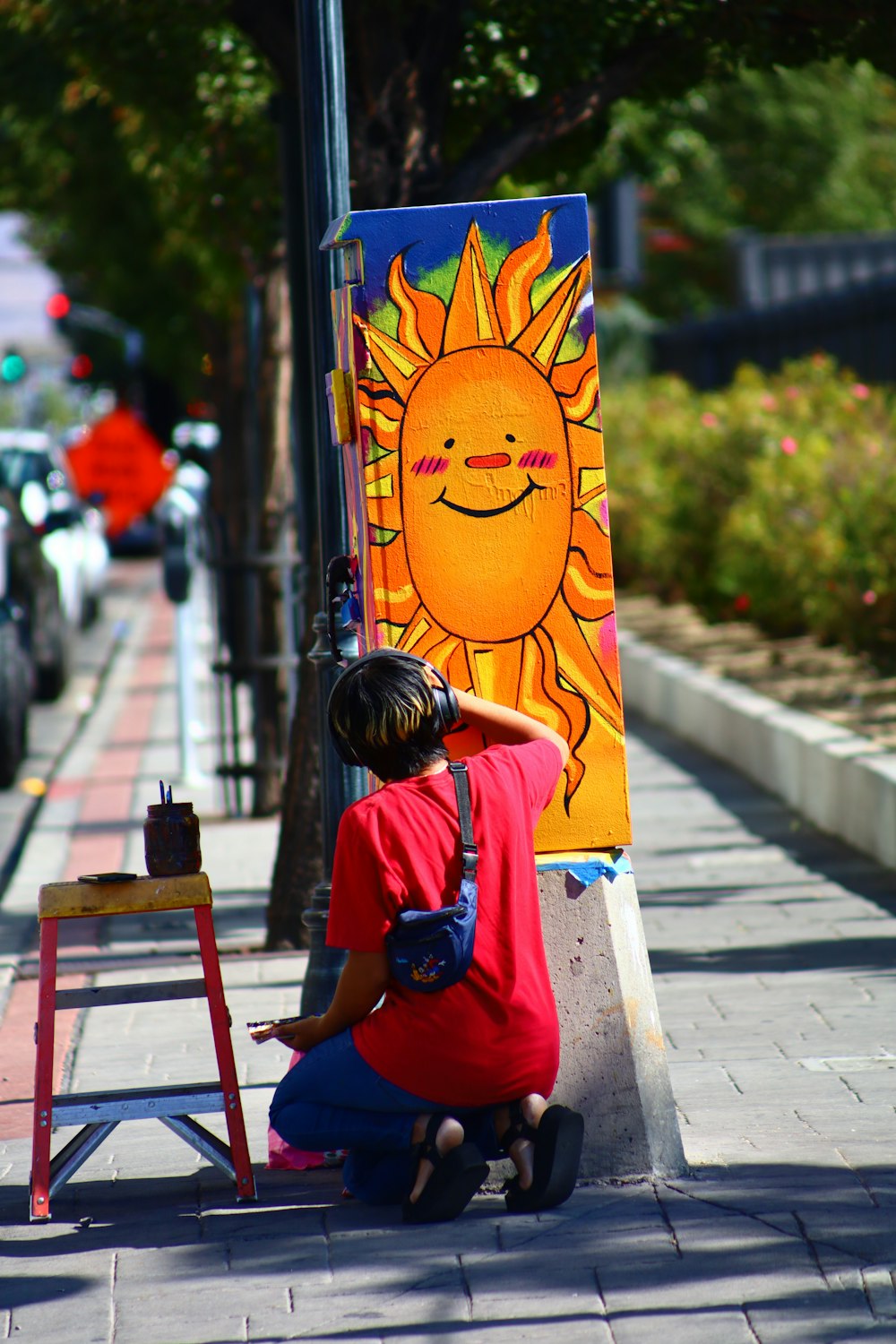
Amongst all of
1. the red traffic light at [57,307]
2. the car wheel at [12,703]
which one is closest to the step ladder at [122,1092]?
the car wheel at [12,703]

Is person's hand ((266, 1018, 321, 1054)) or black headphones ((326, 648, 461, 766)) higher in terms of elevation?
black headphones ((326, 648, 461, 766))


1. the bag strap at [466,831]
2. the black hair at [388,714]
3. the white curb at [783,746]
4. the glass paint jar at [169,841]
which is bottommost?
the white curb at [783,746]

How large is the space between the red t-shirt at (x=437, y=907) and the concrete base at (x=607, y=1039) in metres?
0.26

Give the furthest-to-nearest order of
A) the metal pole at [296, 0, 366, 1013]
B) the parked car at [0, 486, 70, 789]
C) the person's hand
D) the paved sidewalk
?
the parked car at [0, 486, 70, 789], the metal pole at [296, 0, 366, 1013], the person's hand, the paved sidewalk

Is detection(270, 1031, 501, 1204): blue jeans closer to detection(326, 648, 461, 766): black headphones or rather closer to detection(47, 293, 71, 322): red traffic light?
detection(326, 648, 461, 766): black headphones

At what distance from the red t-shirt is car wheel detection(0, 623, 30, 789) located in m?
8.26

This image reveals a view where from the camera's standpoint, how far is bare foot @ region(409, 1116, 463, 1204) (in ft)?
13.0

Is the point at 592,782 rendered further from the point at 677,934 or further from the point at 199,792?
the point at 199,792

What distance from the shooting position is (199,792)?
10.9 metres

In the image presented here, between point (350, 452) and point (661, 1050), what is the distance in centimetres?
161

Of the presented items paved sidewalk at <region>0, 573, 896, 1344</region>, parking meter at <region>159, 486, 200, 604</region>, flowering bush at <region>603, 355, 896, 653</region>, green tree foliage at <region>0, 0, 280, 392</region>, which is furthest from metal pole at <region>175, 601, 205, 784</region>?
flowering bush at <region>603, 355, 896, 653</region>

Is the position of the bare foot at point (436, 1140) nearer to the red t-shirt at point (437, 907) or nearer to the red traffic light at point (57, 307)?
the red t-shirt at point (437, 907)

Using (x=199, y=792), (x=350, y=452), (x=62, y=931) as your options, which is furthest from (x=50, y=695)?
(x=350, y=452)

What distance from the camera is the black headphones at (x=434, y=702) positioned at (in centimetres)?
397
